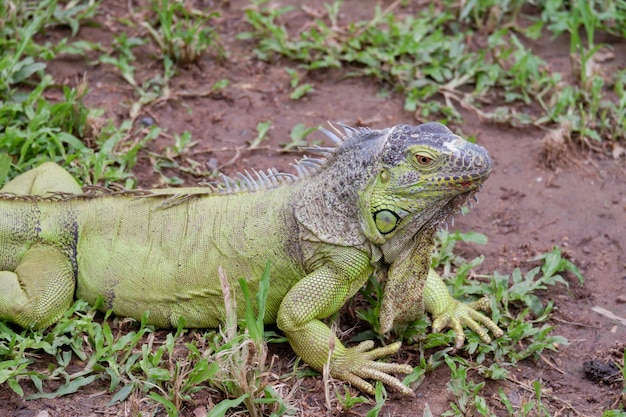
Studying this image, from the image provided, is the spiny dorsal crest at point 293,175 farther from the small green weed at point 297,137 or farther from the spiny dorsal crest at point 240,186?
the small green weed at point 297,137

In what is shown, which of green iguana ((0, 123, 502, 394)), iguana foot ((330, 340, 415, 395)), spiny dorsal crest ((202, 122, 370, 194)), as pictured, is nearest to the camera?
green iguana ((0, 123, 502, 394))

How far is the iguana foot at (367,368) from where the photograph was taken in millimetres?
4816

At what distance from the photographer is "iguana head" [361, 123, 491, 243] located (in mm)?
4574

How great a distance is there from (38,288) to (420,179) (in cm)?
240

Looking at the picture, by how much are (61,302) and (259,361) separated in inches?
55.4

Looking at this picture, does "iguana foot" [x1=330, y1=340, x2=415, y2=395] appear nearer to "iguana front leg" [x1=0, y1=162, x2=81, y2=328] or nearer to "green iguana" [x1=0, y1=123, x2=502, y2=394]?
"green iguana" [x1=0, y1=123, x2=502, y2=394]

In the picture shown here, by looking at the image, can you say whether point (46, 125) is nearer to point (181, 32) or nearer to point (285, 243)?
point (181, 32)

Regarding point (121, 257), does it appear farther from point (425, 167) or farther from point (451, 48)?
point (451, 48)

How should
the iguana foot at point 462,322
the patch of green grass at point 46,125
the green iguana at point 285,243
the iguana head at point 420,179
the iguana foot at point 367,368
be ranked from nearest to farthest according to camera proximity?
the iguana head at point 420,179 → the green iguana at point 285,243 → the iguana foot at point 367,368 → the iguana foot at point 462,322 → the patch of green grass at point 46,125

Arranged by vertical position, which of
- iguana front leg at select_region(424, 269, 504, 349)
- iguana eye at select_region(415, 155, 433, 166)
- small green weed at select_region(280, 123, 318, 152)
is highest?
iguana eye at select_region(415, 155, 433, 166)

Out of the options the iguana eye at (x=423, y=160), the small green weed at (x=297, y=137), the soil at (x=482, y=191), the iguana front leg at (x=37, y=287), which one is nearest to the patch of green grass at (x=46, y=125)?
the soil at (x=482, y=191)

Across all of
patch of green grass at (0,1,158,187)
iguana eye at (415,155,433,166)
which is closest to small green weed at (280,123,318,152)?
patch of green grass at (0,1,158,187)

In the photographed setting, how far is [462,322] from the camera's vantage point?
536cm

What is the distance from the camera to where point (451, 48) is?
7.93m
